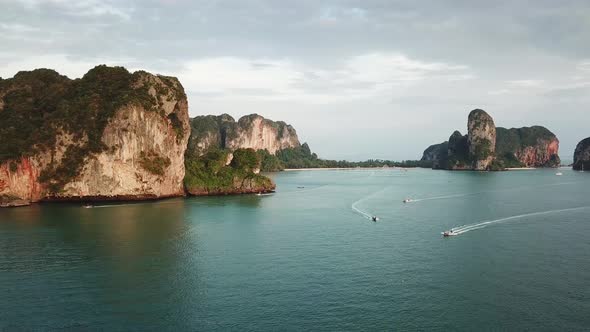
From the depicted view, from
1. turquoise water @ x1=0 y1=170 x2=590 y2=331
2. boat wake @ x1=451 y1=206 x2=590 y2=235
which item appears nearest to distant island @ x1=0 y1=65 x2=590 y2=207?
turquoise water @ x1=0 y1=170 x2=590 y2=331

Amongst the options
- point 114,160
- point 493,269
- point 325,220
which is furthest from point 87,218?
point 493,269

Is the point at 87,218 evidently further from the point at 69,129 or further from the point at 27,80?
the point at 27,80

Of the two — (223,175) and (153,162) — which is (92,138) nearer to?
(153,162)

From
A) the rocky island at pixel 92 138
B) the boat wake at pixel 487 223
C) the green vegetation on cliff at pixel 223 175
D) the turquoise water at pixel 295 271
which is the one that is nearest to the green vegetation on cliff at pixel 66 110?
the rocky island at pixel 92 138

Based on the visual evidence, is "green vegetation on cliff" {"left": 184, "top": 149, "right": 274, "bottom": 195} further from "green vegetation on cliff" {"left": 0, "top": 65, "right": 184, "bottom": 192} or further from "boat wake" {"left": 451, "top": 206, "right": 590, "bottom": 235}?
"boat wake" {"left": 451, "top": 206, "right": 590, "bottom": 235}

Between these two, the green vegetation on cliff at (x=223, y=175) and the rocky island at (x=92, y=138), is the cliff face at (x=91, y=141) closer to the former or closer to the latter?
the rocky island at (x=92, y=138)
